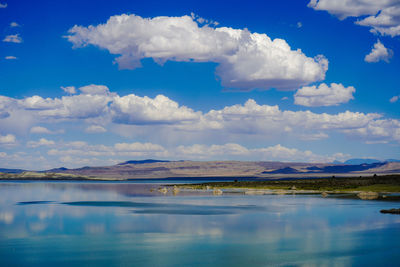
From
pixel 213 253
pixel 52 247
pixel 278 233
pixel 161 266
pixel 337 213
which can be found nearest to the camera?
pixel 161 266

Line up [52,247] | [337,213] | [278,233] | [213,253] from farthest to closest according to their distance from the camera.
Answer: [337,213], [278,233], [52,247], [213,253]

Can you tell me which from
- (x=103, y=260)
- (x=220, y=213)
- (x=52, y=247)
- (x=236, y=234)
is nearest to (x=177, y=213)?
(x=220, y=213)

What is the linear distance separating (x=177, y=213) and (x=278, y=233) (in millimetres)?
20499

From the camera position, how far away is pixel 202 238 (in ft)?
134

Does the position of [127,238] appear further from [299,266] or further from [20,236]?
[299,266]

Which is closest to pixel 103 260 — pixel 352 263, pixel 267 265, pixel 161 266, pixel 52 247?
pixel 161 266

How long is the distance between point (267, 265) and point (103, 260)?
1087cm

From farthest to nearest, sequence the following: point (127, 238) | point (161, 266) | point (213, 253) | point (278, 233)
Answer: point (278, 233) < point (127, 238) < point (213, 253) < point (161, 266)

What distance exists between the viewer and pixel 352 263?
31688mm

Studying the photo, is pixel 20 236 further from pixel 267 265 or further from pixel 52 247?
pixel 267 265

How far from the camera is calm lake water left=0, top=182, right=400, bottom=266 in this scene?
32375 mm

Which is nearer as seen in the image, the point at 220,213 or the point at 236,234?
the point at 236,234

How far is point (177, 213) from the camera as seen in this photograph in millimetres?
61688

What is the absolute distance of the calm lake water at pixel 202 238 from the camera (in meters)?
32.4
